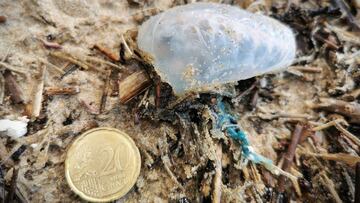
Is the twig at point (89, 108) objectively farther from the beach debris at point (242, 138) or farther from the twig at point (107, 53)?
the beach debris at point (242, 138)

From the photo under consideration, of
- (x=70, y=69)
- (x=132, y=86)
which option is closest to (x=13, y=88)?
(x=70, y=69)

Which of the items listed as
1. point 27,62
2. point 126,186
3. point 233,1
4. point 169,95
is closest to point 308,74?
point 233,1

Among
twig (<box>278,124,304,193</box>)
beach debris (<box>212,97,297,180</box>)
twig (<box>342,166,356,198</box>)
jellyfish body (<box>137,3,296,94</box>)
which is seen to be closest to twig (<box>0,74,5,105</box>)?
jellyfish body (<box>137,3,296,94</box>)

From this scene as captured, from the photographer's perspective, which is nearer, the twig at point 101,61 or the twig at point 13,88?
the twig at point 13,88

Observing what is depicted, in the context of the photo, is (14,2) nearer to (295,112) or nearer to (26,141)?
(26,141)

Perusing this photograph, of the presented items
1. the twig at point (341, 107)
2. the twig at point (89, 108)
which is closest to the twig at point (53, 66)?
the twig at point (89, 108)

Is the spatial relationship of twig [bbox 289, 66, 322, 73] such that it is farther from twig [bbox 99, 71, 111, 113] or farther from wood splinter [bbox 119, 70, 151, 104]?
twig [bbox 99, 71, 111, 113]
